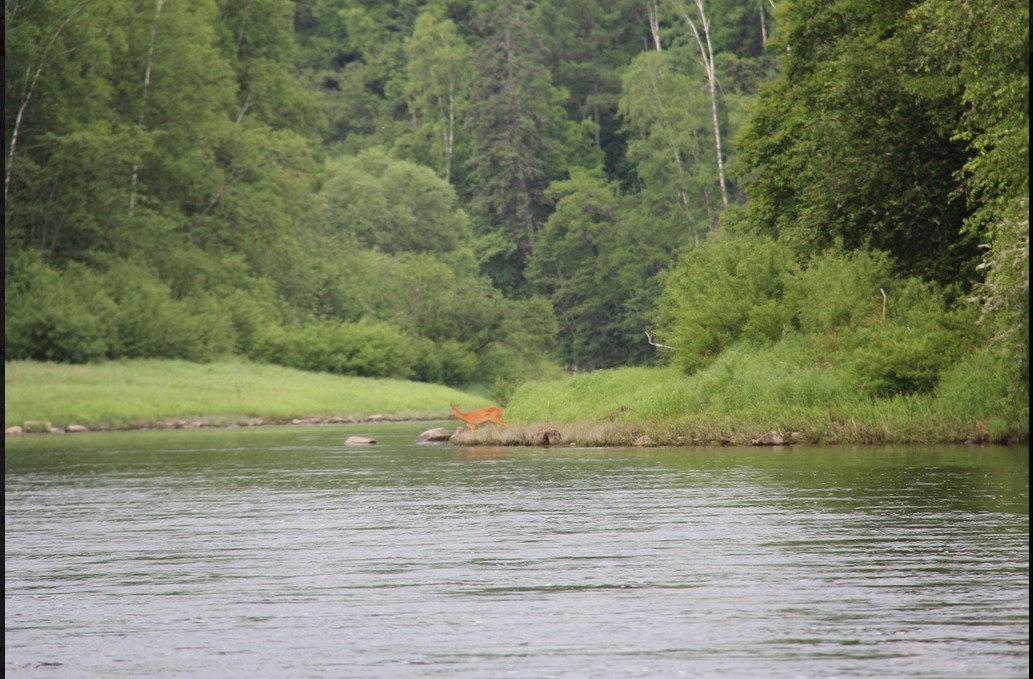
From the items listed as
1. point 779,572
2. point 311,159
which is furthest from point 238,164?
point 779,572

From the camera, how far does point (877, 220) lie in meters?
37.8

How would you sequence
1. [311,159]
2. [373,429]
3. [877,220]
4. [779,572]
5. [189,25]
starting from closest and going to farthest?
[779,572]
[877,220]
[373,429]
[189,25]
[311,159]

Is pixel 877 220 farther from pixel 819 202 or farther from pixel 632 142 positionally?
pixel 632 142

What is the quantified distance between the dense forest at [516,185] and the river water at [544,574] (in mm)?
6044

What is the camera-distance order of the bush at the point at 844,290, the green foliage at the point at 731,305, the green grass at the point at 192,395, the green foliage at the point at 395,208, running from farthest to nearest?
1. the green foliage at the point at 395,208
2. the green grass at the point at 192,395
3. the green foliage at the point at 731,305
4. the bush at the point at 844,290

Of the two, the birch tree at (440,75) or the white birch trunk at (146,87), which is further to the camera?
the birch tree at (440,75)

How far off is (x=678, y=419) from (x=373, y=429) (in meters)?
22.0

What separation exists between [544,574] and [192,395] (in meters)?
51.8

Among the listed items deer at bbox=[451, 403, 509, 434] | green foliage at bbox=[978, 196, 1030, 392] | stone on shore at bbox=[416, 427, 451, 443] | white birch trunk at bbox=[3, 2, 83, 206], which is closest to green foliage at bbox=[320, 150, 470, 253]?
white birch trunk at bbox=[3, 2, 83, 206]

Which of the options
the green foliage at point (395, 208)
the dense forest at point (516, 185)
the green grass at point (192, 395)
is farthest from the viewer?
the green foliage at point (395, 208)

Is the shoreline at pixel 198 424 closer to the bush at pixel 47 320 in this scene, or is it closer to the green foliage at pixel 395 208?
the bush at pixel 47 320

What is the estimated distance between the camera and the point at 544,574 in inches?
574

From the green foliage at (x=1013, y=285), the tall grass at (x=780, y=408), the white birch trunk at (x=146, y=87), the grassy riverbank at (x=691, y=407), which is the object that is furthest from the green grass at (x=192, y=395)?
the green foliage at (x=1013, y=285)

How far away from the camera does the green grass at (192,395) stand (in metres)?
59.2
